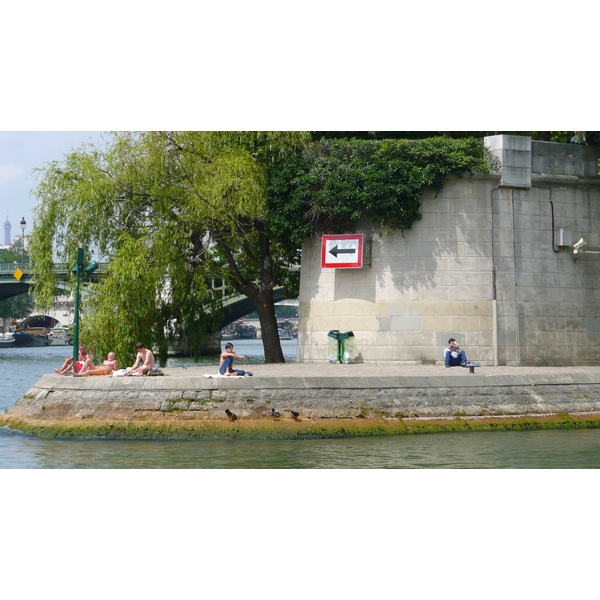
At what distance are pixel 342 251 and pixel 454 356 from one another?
4250mm

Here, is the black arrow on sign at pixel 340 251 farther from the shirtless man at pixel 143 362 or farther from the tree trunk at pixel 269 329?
the shirtless man at pixel 143 362

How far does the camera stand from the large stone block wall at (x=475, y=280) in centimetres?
2531

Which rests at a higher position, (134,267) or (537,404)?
(134,267)

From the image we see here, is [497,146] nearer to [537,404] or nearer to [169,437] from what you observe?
[537,404]

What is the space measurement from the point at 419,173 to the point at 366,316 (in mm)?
4059

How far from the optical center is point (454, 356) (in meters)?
24.2

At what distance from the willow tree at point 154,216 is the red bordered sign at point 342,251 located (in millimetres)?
1945

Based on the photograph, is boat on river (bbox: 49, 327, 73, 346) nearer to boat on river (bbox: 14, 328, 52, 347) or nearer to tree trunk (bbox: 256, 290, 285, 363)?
boat on river (bbox: 14, 328, 52, 347)

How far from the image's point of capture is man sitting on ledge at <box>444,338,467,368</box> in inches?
950

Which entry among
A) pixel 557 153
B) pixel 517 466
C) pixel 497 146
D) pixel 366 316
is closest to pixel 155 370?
pixel 366 316

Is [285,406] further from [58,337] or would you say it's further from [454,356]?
[58,337]

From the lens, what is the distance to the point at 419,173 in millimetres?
25234

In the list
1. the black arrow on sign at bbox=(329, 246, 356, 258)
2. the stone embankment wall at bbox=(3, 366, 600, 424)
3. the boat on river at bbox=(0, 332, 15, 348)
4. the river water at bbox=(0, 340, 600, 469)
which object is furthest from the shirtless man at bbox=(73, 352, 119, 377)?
the boat on river at bbox=(0, 332, 15, 348)

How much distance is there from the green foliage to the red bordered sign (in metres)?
0.36
